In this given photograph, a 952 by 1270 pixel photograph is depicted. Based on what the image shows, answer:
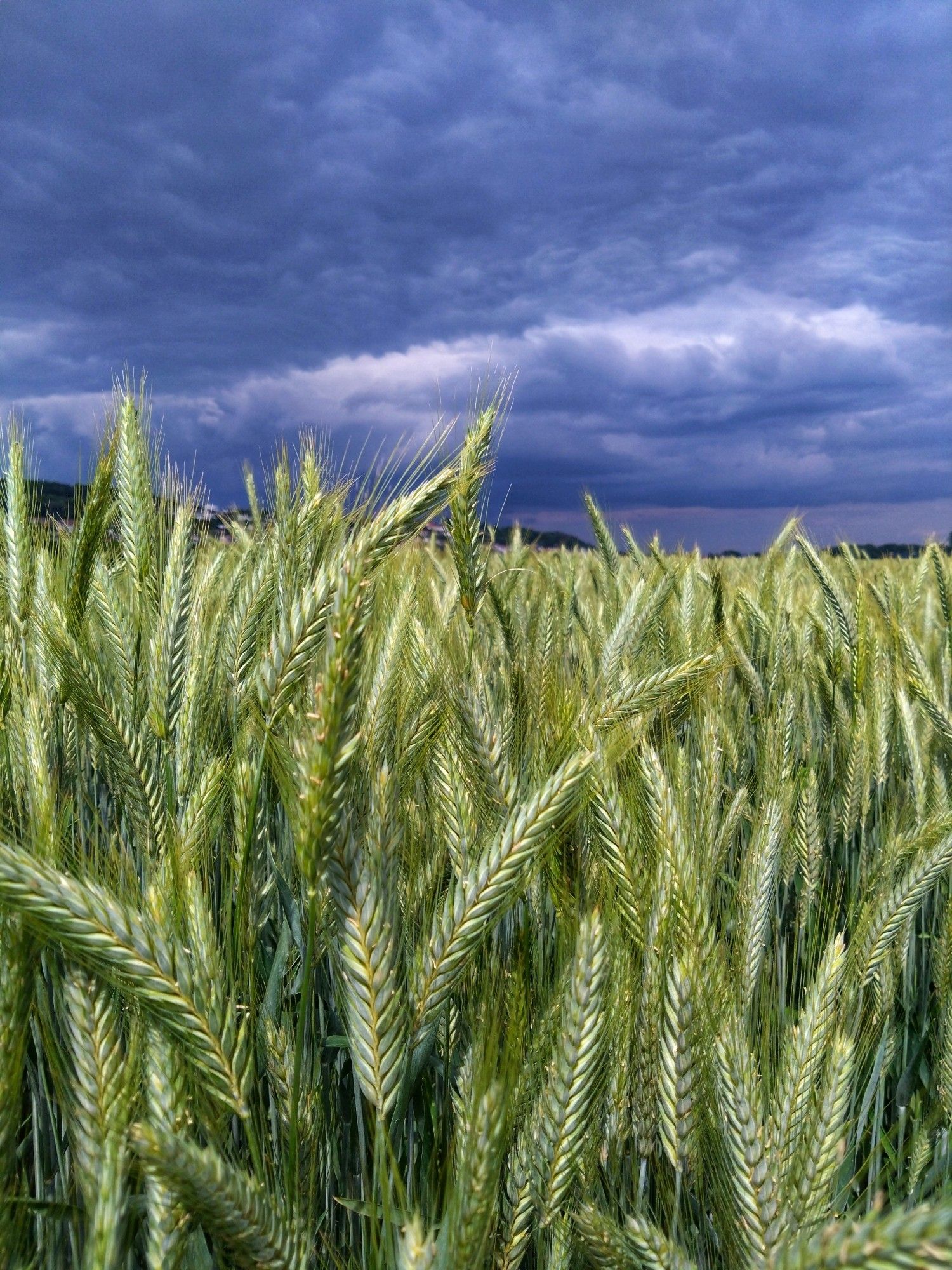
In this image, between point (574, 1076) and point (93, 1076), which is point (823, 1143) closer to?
point (574, 1076)

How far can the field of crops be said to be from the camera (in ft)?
3.02

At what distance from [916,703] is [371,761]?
197cm

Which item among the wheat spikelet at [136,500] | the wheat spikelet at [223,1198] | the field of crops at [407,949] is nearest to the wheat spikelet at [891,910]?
the field of crops at [407,949]

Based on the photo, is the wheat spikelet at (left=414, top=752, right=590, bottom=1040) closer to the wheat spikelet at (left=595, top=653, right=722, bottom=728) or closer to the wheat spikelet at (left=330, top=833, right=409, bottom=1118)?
the wheat spikelet at (left=330, top=833, right=409, bottom=1118)

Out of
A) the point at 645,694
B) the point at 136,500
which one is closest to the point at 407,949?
the point at 645,694

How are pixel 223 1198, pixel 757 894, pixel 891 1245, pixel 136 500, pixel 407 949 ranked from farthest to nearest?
pixel 136 500
pixel 757 894
pixel 407 949
pixel 223 1198
pixel 891 1245

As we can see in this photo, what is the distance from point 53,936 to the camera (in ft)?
3.01

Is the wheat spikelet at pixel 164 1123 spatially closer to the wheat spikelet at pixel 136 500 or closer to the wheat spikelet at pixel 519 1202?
the wheat spikelet at pixel 519 1202

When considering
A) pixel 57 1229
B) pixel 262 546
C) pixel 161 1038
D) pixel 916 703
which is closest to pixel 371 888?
pixel 161 1038

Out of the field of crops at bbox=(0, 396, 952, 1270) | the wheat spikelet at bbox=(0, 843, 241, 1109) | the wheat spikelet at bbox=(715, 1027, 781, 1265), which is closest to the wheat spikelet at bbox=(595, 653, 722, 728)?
the field of crops at bbox=(0, 396, 952, 1270)

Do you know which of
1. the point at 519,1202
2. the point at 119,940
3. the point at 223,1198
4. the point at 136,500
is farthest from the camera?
the point at 136,500

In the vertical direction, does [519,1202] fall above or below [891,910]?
below

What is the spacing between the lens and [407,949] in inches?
49.4

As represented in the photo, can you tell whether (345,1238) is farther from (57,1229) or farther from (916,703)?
(916,703)
